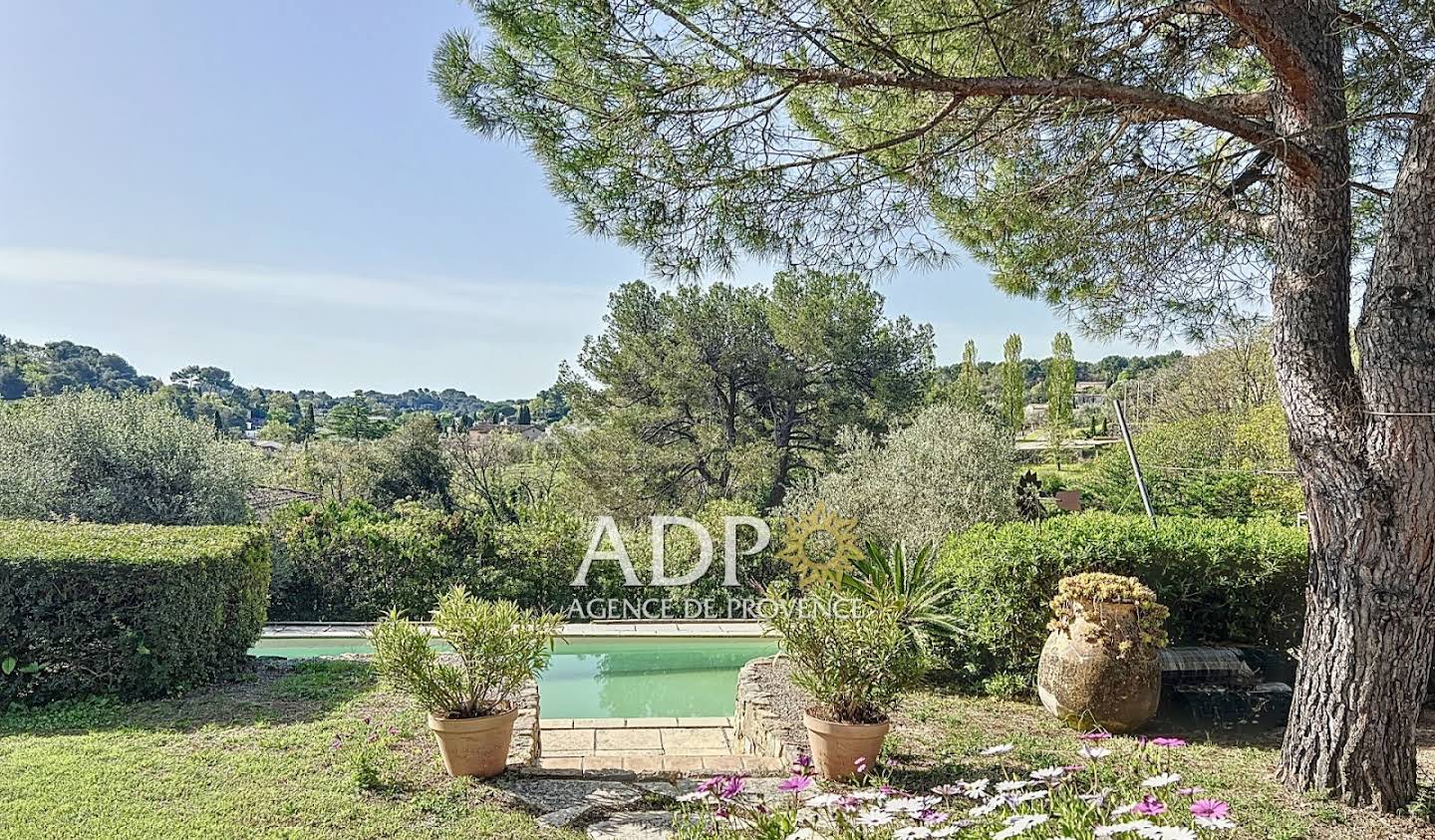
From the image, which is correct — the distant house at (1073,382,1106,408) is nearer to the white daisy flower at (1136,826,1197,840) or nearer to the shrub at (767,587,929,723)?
the shrub at (767,587,929,723)

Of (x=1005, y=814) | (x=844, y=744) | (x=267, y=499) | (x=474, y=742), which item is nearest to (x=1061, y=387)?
(x=267, y=499)

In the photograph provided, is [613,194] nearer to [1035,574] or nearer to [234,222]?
[1035,574]

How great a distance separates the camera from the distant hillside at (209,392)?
1678 inches

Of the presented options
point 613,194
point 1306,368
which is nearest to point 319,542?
point 613,194

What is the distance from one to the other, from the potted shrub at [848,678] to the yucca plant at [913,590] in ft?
5.24

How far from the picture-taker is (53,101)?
29.8 feet

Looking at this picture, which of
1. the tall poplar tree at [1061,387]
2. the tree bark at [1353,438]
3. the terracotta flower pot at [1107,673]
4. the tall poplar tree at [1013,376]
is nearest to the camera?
the tree bark at [1353,438]

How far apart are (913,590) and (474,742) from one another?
353 cm

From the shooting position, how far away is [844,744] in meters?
4.07

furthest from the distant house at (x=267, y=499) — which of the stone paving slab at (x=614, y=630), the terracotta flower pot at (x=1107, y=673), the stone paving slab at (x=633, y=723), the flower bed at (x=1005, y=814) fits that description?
the flower bed at (x=1005, y=814)

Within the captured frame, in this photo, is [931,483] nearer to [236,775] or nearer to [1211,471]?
[1211,471]

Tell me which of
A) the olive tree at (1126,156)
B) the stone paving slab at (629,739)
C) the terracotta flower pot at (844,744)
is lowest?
Answer: the stone paving slab at (629,739)

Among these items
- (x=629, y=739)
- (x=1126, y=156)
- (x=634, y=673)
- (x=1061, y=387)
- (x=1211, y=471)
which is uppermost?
(x=1061, y=387)

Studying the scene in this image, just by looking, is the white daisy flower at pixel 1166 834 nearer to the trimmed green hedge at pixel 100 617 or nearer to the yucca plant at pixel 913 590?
the yucca plant at pixel 913 590
